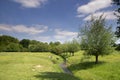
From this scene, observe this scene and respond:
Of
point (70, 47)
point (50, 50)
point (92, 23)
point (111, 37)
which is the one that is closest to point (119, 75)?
point (111, 37)

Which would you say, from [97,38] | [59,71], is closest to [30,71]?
[59,71]

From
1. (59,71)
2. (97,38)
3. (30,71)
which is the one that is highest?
(97,38)

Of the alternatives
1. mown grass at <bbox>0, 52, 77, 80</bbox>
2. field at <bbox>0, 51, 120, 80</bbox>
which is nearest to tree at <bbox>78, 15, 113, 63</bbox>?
field at <bbox>0, 51, 120, 80</bbox>

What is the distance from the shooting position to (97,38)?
51156 mm

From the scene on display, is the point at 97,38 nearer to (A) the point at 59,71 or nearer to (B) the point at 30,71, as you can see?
(A) the point at 59,71

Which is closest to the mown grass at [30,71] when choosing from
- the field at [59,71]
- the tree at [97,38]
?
the field at [59,71]

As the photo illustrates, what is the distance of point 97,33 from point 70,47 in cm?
5878

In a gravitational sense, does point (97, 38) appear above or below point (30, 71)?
above

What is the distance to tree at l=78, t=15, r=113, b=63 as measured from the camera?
5047 cm

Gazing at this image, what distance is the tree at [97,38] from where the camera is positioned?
50.5 metres

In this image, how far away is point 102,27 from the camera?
51906 millimetres

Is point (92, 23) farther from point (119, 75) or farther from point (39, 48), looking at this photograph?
point (39, 48)

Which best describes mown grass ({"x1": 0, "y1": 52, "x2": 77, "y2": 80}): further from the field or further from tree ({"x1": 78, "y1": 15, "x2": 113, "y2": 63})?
tree ({"x1": 78, "y1": 15, "x2": 113, "y2": 63})

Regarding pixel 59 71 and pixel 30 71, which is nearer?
pixel 30 71
